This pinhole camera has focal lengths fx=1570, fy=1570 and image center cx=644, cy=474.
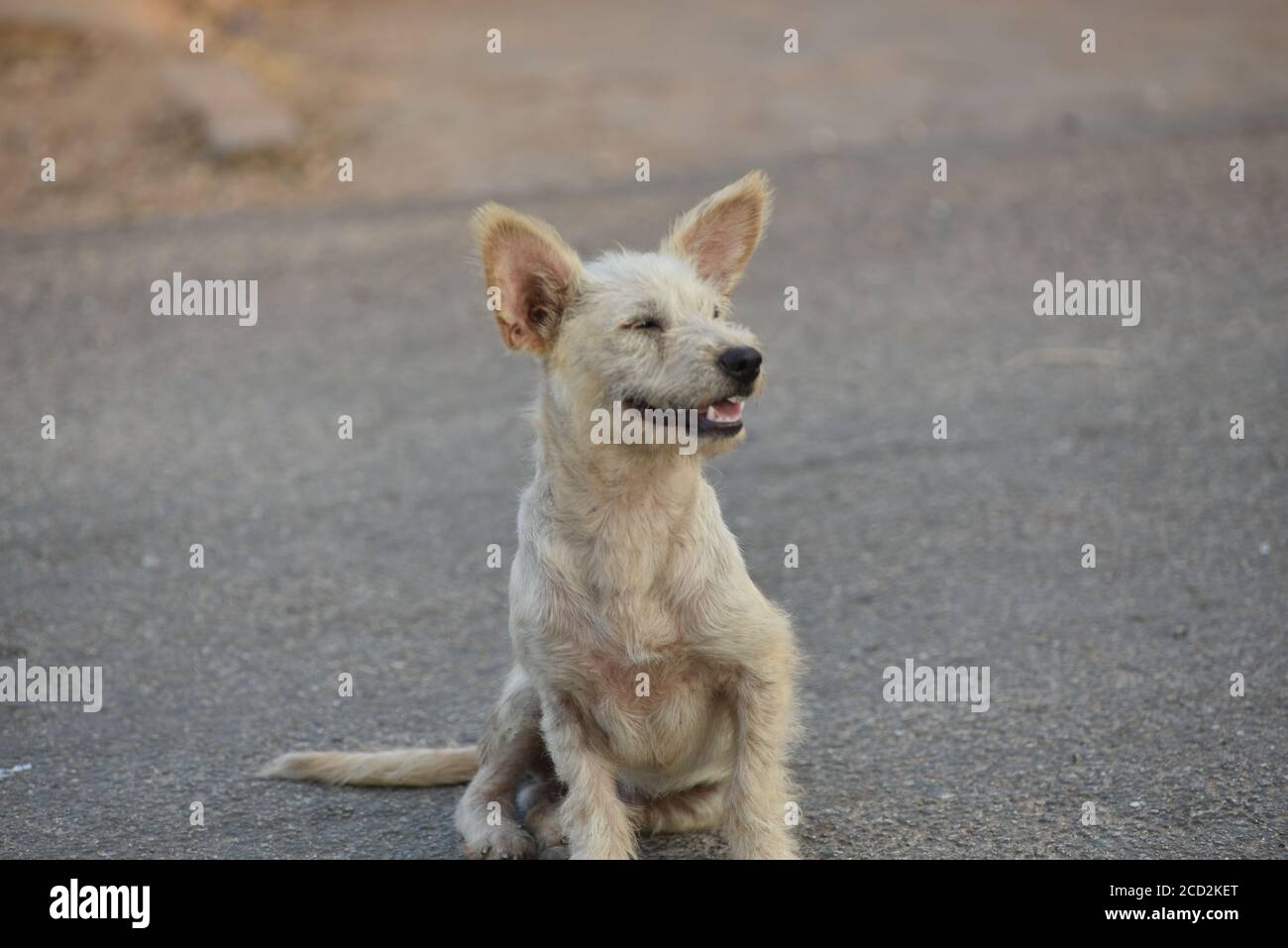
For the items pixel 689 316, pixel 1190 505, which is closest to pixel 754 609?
pixel 689 316

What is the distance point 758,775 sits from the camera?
15.9 ft

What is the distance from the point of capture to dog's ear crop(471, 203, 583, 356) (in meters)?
4.88

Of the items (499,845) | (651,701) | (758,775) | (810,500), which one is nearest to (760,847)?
(758,775)

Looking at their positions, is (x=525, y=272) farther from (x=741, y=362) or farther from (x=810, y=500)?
(x=810, y=500)

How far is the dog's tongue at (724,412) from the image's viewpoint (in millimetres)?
4730

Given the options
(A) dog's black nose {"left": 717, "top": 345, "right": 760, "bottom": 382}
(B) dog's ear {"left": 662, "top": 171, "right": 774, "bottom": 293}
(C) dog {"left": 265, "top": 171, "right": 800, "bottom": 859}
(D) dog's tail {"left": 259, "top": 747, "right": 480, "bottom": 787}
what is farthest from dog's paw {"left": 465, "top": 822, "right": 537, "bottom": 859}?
(B) dog's ear {"left": 662, "top": 171, "right": 774, "bottom": 293}

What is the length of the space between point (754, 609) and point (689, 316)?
0.93m

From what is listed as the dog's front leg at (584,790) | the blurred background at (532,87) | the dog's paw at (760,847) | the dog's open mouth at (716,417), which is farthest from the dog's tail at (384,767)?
the blurred background at (532,87)

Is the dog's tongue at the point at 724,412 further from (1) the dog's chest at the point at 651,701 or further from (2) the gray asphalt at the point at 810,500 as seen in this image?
(2) the gray asphalt at the point at 810,500

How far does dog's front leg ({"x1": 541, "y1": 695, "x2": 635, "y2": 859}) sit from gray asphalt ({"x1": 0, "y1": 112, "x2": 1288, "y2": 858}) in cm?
55

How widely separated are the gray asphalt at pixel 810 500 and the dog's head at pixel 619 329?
1.59 m

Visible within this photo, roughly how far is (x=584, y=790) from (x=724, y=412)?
4.06 ft

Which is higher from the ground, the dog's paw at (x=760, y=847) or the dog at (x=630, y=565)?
the dog at (x=630, y=565)

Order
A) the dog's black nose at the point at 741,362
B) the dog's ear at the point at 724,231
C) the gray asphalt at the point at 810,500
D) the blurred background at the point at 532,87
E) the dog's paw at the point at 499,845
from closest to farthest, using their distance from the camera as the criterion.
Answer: the dog's black nose at the point at 741,362, the dog's paw at the point at 499,845, the dog's ear at the point at 724,231, the gray asphalt at the point at 810,500, the blurred background at the point at 532,87
